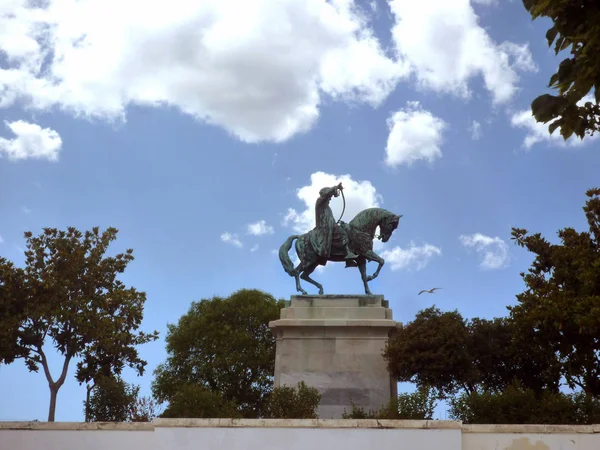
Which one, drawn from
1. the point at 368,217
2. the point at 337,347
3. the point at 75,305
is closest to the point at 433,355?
the point at 337,347

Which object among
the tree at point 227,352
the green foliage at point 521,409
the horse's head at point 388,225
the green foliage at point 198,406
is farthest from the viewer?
the tree at point 227,352

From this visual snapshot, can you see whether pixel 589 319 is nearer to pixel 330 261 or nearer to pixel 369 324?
pixel 369 324

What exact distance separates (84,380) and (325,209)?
42.6 ft

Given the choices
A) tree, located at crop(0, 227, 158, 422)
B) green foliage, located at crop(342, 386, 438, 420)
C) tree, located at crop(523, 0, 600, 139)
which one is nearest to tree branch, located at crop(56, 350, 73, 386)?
tree, located at crop(0, 227, 158, 422)

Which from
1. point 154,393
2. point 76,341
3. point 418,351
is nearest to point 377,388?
point 418,351

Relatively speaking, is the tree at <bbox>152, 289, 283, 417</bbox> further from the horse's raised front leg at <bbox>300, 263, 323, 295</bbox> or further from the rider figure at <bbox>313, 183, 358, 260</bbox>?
the rider figure at <bbox>313, 183, 358, 260</bbox>

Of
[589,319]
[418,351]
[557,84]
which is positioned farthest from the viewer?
[418,351]

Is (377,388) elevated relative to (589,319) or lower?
lower

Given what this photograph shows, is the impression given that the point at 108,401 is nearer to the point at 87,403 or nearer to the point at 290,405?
the point at 87,403

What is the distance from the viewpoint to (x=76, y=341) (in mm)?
→ 26812

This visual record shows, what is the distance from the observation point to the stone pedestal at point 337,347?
20.2 m

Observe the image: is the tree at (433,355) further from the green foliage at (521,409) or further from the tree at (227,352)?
the tree at (227,352)

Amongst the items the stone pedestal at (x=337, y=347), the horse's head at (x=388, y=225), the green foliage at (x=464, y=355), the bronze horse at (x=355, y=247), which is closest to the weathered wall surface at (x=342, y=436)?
the green foliage at (x=464, y=355)

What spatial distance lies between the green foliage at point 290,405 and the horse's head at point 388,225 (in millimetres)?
6743
